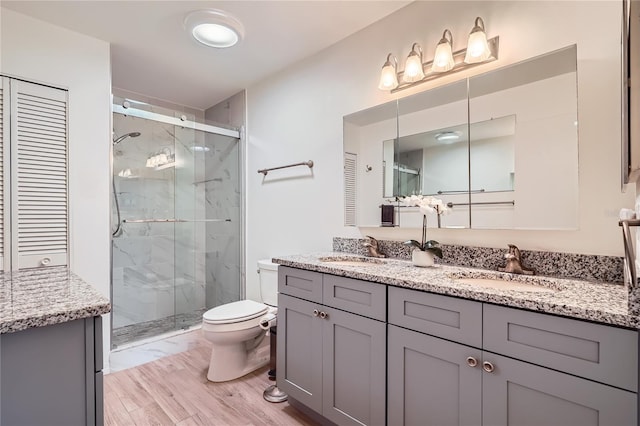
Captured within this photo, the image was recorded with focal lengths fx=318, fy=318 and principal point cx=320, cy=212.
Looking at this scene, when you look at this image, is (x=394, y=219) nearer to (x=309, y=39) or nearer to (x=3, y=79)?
(x=309, y=39)

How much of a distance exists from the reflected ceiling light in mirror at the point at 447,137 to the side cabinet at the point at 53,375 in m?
1.73

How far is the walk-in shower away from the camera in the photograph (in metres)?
2.91

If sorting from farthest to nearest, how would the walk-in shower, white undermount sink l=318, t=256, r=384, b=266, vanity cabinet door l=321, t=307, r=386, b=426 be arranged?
1. the walk-in shower
2. white undermount sink l=318, t=256, r=384, b=266
3. vanity cabinet door l=321, t=307, r=386, b=426

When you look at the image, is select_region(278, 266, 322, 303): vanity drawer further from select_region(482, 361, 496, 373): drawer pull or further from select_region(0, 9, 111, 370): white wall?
select_region(0, 9, 111, 370): white wall

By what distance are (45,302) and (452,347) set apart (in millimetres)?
1371

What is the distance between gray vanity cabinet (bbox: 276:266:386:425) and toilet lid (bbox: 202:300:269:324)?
393 millimetres

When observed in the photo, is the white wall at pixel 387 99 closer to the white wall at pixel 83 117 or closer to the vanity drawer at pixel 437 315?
the vanity drawer at pixel 437 315

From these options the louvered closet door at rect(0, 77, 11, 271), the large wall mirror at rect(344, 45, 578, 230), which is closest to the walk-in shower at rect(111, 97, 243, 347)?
the louvered closet door at rect(0, 77, 11, 271)

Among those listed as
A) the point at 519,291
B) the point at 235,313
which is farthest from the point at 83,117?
the point at 519,291

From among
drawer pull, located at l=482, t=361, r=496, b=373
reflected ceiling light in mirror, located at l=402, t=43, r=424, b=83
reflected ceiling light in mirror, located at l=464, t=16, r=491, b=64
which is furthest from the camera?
reflected ceiling light in mirror, located at l=402, t=43, r=424, b=83

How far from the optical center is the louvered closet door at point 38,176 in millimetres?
1946

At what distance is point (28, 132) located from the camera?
6.52 ft

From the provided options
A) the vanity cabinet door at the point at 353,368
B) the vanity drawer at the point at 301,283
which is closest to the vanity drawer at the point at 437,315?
the vanity cabinet door at the point at 353,368

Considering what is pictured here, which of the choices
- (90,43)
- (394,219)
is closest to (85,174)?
(90,43)
